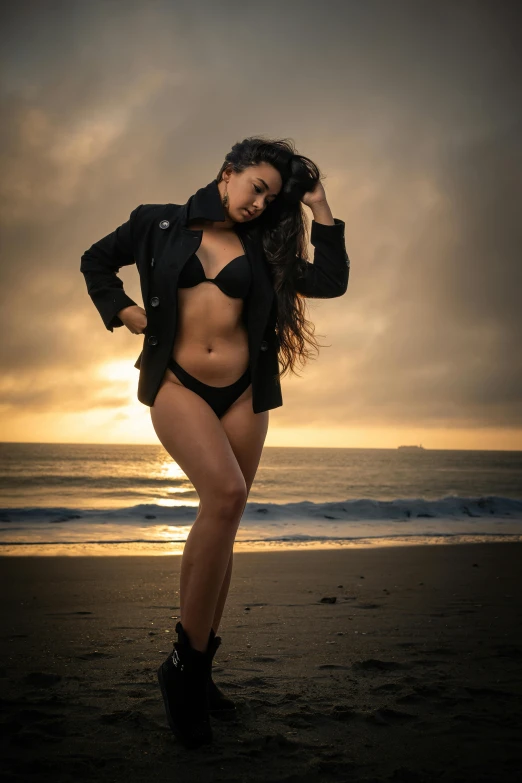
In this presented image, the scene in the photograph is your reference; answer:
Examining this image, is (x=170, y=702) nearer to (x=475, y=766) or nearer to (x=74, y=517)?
(x=475, y=766)

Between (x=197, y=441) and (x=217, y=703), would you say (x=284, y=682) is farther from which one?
(x=197, y=441)

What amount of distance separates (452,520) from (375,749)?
41.6 ft

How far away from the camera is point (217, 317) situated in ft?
8.23

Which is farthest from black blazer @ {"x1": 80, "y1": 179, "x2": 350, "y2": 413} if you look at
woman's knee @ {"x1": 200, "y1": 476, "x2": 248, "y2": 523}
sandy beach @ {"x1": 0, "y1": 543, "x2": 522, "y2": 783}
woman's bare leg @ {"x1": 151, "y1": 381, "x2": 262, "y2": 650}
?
sandy beach @ {"x1": 0, "y1": 543, "x2": 522, "y2": 783}

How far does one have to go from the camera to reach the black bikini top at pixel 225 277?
2.50 metres

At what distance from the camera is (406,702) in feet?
8.39

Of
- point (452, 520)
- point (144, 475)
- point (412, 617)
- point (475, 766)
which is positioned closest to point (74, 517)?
point (452, 520)

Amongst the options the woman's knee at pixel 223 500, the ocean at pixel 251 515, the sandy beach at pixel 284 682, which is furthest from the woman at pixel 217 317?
the ocean at pixel 251 515

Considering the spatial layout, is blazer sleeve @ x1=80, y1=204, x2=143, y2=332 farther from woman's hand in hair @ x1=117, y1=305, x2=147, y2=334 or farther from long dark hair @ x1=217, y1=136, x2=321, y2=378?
long dark hair @ x1=217, y1=136, x2=321, y2=378

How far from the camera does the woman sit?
2289mm

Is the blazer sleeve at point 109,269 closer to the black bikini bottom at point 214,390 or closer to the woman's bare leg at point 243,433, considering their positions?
the black bikini bottom at point 214,390

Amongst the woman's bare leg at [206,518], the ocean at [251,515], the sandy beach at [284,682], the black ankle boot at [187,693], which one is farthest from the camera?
the ocean at [251,515]

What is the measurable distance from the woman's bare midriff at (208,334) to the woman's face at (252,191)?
0.79ft

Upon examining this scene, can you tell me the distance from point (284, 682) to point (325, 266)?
1.88m
